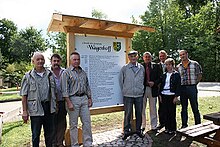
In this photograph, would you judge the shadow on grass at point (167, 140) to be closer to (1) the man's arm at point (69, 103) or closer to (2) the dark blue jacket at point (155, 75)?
(2) the dark blue jacket at point (155, 75)

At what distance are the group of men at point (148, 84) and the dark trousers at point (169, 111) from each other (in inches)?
9.0

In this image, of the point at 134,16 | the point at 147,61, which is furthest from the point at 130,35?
the point at 134,16

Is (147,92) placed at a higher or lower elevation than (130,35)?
lower

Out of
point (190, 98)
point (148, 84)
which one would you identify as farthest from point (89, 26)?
point (190, 98)

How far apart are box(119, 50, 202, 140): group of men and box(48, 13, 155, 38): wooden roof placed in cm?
80

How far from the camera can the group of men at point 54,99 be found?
369cm

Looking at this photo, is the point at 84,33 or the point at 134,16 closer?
the point at 84,33

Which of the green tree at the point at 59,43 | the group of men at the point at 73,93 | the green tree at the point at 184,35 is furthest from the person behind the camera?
the green tree at the point at 59,43

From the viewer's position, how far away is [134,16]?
35.9 metres

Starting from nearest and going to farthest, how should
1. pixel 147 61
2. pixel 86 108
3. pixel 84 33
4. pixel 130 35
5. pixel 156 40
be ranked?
pixel 86 108, pixel 84 33, pixel 147 61, pixel 130 35, pixel 156 40

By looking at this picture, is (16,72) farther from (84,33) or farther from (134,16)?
(84,33)

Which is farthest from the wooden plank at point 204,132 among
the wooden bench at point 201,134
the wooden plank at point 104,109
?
the wooden plank at point 104,109

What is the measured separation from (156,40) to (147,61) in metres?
27.1

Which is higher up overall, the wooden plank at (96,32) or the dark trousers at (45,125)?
the wooden plank at (96,32)
